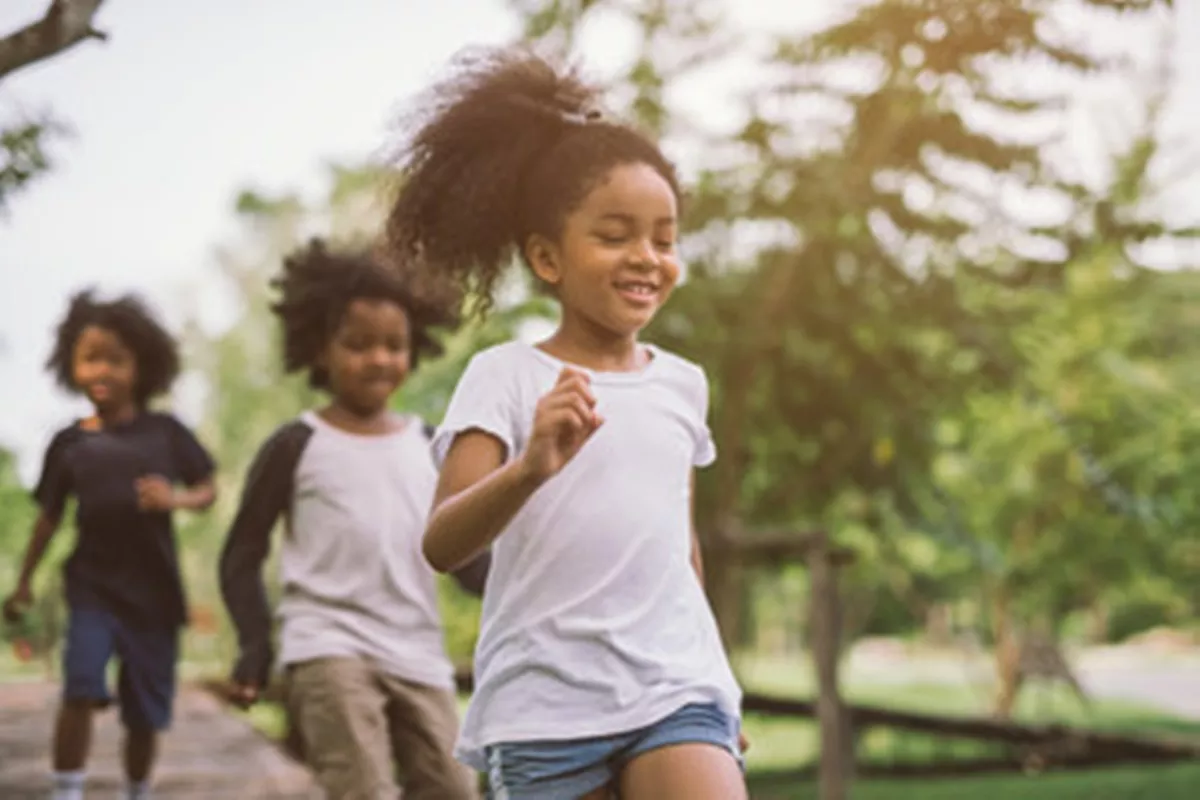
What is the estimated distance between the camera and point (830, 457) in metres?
9.12

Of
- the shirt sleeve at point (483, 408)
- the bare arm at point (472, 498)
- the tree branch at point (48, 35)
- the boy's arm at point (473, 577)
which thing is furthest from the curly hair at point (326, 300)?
the bare arm at point (472, 498)

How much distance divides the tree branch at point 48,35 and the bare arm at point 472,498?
1.29 meters

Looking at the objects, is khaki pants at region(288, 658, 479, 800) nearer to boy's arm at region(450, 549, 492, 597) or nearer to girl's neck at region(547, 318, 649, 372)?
boy's arm at region(450, 549, 492, 597)

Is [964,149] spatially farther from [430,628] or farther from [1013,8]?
[430,628]

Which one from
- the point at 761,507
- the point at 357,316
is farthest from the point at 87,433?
the point at 761,507

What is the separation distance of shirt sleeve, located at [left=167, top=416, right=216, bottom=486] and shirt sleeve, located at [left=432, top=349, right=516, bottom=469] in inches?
109

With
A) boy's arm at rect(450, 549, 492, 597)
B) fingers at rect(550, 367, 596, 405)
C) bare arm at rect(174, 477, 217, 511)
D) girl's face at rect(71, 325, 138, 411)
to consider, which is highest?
girl's face at rect(71, 325, 138, 411)

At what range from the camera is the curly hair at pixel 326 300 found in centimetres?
372

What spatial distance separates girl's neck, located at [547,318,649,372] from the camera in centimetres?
228

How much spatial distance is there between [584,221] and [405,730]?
1549 millimetres

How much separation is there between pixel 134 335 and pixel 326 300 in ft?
5.00

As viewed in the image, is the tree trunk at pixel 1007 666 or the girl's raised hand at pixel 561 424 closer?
the girl's raised hand at pixel 561 424

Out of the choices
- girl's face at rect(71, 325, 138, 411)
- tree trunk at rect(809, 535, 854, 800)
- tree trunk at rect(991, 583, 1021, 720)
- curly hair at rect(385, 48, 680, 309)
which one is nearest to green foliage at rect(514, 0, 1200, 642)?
tree trunk at rect(809, 535, 854, 800)

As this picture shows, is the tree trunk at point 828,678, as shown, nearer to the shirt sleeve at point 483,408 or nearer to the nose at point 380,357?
the nose at point 380,357
